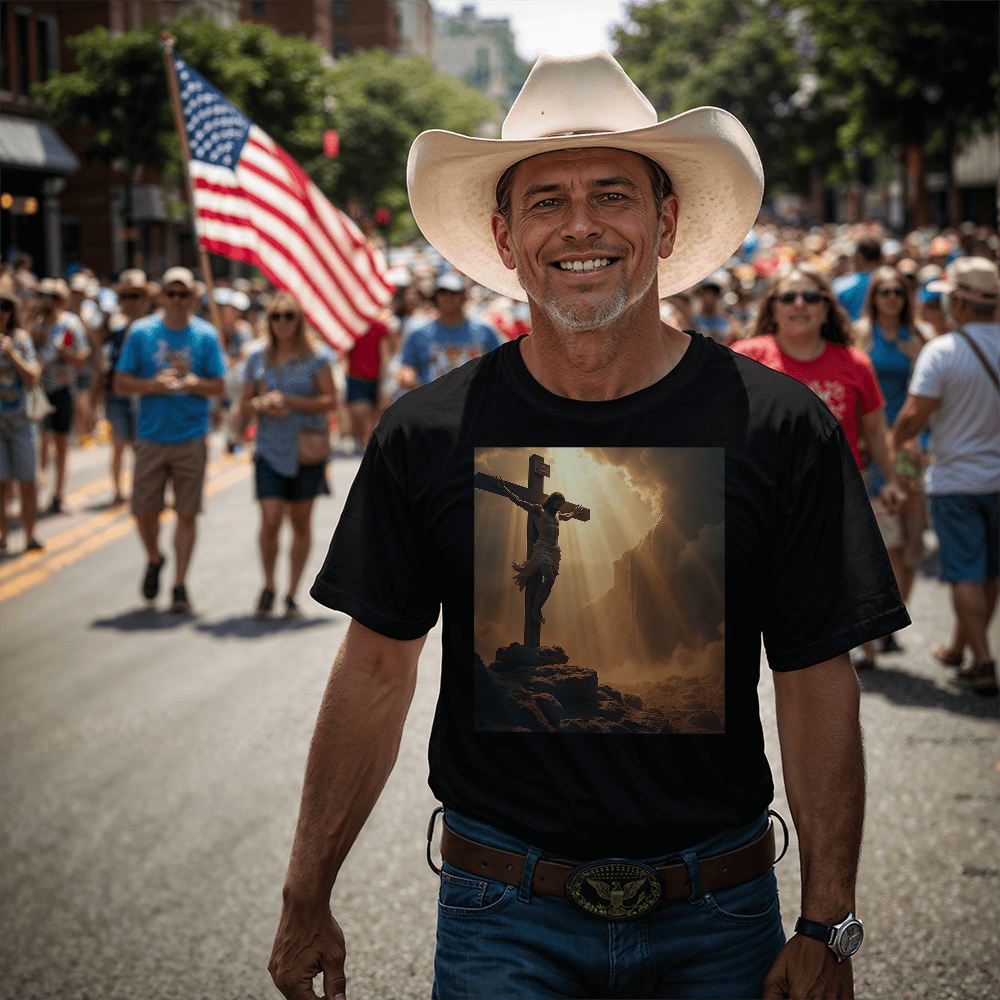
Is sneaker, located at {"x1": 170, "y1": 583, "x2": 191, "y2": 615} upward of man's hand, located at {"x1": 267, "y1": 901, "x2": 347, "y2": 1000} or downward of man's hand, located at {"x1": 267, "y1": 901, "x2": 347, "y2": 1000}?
downward

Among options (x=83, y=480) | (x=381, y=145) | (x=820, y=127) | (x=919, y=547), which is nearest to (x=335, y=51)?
(x=381, y=145)

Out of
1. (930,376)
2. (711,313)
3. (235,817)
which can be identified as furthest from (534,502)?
(711,313)

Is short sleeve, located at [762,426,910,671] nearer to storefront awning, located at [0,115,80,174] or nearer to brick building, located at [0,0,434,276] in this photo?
brick building, located at [0,0,434,276]

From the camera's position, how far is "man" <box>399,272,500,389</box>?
9.91 meters

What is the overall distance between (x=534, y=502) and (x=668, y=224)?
28.3 inches

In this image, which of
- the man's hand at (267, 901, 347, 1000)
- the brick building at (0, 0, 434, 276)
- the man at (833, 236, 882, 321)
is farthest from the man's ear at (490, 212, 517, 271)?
the brick building at (0, 0, 434, 276)

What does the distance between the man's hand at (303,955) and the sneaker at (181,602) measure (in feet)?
22.9

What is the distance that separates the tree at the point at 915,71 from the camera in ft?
107

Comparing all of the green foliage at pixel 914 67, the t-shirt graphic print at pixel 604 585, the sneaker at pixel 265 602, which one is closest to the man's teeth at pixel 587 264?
the t-shirt graphic print at pixel 604 585

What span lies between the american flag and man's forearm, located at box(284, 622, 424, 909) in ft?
23.9

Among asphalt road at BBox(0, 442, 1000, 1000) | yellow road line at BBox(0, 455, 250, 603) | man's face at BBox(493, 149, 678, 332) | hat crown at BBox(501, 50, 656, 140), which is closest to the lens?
man's face at BBox(493, 149, 678, 332)

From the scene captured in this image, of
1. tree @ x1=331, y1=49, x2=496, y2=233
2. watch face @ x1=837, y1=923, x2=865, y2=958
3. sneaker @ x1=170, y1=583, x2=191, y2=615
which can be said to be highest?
tree @ x1=331, y1=49, x2=496, y2=233

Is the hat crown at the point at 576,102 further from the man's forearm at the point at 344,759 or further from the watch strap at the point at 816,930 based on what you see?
the watch strap at the point at 816,930

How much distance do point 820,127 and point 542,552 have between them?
198 feet
